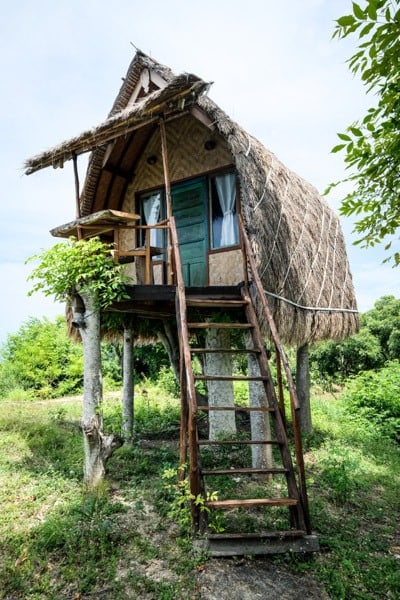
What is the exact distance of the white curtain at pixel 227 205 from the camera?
6.38 metres

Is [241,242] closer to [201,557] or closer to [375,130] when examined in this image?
[375,130]

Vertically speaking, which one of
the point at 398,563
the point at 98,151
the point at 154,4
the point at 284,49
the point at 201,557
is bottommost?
the point at 398,563

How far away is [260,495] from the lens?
4941 millimetres

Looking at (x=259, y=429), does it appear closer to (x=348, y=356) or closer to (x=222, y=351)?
(x=222, y=351)

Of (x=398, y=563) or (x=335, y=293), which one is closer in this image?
(x=398, y=563)

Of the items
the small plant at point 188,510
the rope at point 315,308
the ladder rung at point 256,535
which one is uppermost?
the rope at point 315,308

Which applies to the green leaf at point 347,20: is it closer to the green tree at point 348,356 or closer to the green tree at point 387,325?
the green tree at point 348,356

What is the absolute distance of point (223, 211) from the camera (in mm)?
6496

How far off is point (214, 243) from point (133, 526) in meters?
3.98

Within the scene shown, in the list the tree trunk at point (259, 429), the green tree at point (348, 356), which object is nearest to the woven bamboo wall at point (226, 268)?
the tree trunk at point (259, 429)

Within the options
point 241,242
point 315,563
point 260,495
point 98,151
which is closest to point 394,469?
point 260,495

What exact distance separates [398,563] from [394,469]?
125 inches

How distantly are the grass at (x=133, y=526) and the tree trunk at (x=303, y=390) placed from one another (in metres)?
1.08

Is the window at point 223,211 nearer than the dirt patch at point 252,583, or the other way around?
the dirt patch at point 252,583
